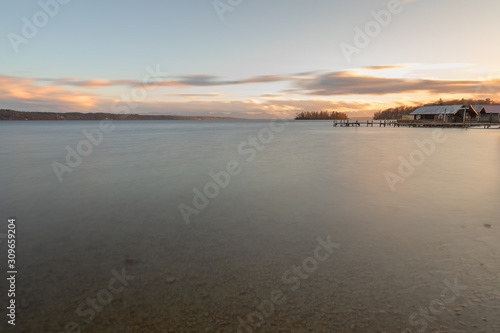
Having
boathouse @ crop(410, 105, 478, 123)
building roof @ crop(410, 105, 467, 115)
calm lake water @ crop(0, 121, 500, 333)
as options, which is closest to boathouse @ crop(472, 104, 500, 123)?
boathouse @ crop(410, 105, 478, 123)

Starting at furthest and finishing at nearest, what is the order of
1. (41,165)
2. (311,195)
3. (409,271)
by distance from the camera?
(41,165) < (311,195) < (409,271)

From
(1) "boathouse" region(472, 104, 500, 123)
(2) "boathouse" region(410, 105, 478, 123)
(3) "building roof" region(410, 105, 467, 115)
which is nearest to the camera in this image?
(3) "building roof" region(410, 105, 467, 115)

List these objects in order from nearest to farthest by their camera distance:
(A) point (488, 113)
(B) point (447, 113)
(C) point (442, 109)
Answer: (B) point (447, 113), (C) point (442, 109), (A) point (488, 113)

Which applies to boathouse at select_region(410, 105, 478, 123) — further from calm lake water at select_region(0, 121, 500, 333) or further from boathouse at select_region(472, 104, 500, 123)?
calm lake water at select_region(0, 121, 500, 333)

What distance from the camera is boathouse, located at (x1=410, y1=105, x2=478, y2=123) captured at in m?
71.0

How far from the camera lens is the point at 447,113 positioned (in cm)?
7100

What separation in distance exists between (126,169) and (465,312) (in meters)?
17.7

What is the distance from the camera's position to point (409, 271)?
17.7 feet

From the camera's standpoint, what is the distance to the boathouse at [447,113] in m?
71.0

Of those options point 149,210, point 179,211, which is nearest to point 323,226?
point 179,211

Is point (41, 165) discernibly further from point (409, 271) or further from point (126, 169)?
point (409, 271)

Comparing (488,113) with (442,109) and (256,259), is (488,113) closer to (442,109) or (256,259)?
(442,109)

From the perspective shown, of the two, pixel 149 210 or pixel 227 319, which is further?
pixel 149 210

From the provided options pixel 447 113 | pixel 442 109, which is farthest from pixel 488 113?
pixel 447 113
